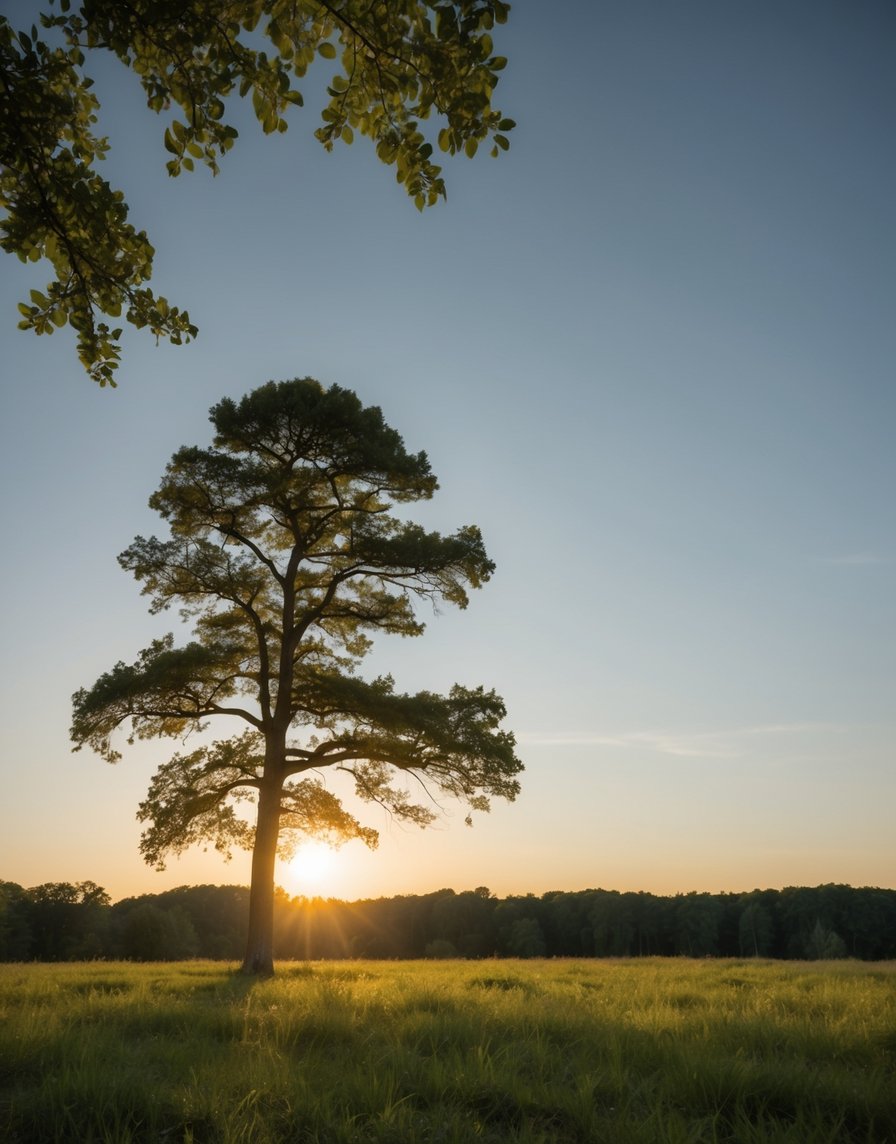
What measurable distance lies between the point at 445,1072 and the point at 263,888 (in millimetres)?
11515

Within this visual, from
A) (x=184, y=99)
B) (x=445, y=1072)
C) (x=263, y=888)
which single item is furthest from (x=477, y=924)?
(x=184, y=99)

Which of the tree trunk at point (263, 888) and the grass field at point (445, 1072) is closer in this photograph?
the grass field at point (445, 1072)

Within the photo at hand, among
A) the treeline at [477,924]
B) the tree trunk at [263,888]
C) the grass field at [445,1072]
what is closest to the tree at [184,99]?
the grass field at [445,1072]

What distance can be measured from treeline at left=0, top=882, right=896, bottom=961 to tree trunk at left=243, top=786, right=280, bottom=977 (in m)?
51.4

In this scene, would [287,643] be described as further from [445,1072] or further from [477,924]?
[477,924]

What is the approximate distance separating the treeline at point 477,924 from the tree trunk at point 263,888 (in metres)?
51.4

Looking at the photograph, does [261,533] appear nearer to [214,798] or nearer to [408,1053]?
[214,798]

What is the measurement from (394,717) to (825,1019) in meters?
9.52

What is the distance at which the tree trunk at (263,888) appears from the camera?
565 inches

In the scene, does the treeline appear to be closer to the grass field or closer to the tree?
the grass field

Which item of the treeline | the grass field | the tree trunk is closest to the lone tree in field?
the tree trunk

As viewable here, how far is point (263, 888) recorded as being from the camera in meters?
14.9

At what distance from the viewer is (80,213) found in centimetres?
517

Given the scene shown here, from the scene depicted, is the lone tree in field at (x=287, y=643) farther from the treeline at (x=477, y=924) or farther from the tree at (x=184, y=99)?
the treeline at (x=477, y=924)
